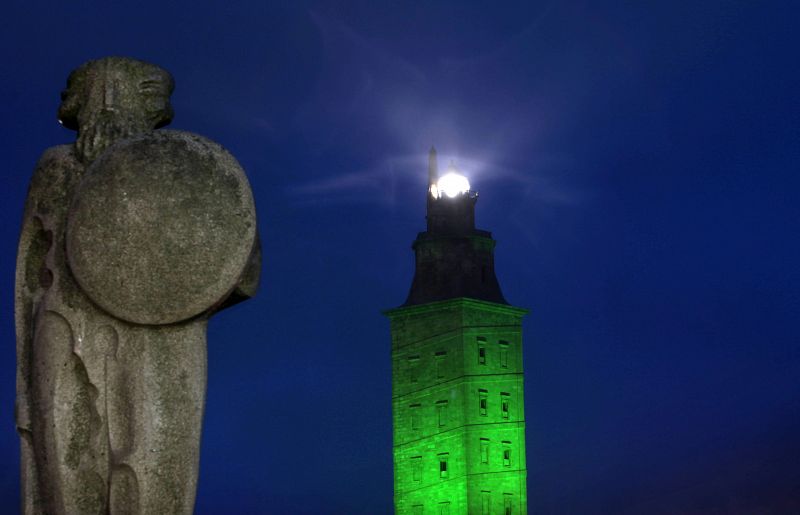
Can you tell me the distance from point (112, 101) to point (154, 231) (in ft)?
2.80

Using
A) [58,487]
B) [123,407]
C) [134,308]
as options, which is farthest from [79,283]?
[58,487]

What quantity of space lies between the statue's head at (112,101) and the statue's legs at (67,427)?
921 millimetres

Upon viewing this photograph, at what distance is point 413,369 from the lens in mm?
64125

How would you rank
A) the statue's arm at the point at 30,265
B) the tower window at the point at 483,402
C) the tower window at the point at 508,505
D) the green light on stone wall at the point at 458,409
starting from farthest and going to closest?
the tower window at the point at 483,402 < the green light on stone wall at the point at 458,409 < the tower window at the point at 508,505 < the statue's arm at the point at 30,265

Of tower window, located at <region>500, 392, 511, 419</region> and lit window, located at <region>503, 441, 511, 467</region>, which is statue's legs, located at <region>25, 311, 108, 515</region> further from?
tower window, located at <region>500, 392, 511, 419</region>

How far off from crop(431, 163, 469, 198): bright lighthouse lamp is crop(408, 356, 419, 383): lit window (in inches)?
442

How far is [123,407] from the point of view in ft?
16.9

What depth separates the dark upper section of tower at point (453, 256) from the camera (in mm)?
65938

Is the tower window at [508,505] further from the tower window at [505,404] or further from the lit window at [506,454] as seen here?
the tower window at [505,404]

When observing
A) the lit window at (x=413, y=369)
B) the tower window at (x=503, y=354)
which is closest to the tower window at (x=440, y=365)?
the lit window at (x=413, y=369)

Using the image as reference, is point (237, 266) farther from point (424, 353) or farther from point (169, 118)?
point (424, 353)

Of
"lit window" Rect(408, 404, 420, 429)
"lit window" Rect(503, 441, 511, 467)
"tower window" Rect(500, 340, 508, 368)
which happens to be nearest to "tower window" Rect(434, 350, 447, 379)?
"lit window" Rect(408, 404, 420, 429)

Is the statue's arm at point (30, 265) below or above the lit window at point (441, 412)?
below

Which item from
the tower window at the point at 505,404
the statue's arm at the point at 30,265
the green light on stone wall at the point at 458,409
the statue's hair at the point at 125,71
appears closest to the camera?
the statue's arm at the point at 30,265
